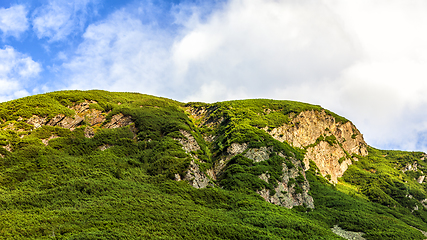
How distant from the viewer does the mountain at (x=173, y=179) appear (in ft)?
135

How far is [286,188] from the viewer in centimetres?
7431

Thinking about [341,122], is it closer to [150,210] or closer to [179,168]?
[179,168]

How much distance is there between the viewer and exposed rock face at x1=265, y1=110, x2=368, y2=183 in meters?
108

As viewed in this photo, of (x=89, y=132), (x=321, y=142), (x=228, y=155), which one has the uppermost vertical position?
(x=321, y=142)

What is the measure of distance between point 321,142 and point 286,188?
50359mm

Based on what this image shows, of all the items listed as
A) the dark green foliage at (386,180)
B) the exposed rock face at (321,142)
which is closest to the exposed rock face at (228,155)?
the exposed rock face at (321,142)

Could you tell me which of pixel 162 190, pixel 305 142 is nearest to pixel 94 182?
pixel 162 190

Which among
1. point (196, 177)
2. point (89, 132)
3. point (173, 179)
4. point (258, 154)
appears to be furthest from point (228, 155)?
point (89, 132)

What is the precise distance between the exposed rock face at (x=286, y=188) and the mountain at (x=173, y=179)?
34 cm

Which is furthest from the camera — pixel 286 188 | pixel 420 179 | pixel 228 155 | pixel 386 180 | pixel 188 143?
pixel 420 179

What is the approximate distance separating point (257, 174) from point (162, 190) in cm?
2896

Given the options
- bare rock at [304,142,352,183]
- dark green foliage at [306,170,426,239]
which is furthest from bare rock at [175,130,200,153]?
bare rock at [304,142,352,183]

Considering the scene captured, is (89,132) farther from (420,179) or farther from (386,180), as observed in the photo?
(420,179)

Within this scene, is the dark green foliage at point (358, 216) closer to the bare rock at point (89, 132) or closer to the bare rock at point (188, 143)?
the bare rock at point (188, 143)
